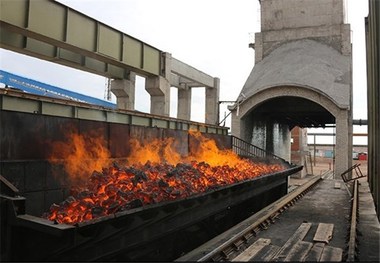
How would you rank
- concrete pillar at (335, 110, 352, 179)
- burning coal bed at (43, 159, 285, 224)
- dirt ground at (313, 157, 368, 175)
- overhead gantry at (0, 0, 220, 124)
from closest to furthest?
burning coal bed at (43, 159, 285, 224)
overhead gantry at (0, 0, 220, 124)
concrete pillar at (335, 110, 352, 179)
dirt ground at (313, 157, 368, 175)

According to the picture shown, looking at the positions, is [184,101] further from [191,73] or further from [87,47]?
[87,47]

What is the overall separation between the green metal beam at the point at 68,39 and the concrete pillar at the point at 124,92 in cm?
149

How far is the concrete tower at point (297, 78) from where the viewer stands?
22.7 meters

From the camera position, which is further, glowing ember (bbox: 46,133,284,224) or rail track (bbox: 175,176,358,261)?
rail track (bbox: 175,176,358,261)

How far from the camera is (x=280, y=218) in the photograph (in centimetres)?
959

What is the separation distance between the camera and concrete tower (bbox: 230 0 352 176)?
74.6 feet

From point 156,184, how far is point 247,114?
1935 cm

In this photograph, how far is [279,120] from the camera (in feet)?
109

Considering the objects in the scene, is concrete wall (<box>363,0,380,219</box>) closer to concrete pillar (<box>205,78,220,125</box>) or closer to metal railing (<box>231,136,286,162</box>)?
metal railing (<box>231,136,286,162</box>)

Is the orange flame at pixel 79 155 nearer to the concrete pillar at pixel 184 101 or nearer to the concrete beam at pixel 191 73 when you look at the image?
the concrete beam at pixel 191 73

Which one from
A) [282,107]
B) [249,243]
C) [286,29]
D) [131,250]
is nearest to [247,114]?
[282,107]

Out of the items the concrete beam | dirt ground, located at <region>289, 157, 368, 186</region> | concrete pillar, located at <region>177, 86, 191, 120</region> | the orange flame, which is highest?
the concrete beam

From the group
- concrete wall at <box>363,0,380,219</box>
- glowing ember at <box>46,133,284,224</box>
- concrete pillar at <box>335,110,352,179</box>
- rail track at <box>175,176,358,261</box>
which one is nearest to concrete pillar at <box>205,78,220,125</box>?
concrete pillar at <box>335,110,352,179</box>

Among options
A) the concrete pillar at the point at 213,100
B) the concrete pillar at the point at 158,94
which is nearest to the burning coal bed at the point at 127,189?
the concrete pillar at the point at 158,94
